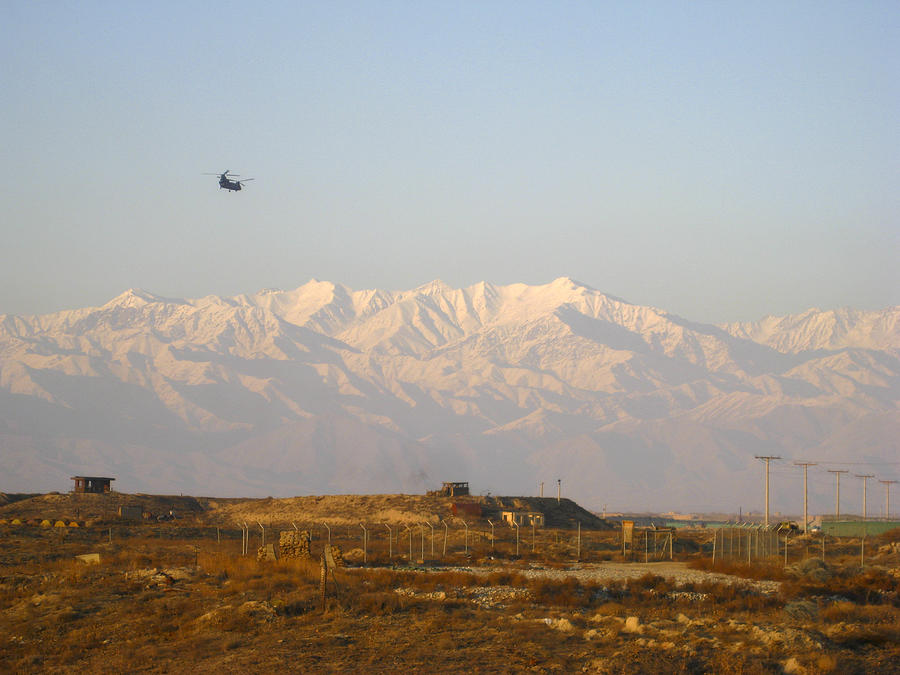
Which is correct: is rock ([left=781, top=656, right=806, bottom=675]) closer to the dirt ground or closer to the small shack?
the dirt ground

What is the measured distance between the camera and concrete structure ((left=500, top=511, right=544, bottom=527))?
81.8 m

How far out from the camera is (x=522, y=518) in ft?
273

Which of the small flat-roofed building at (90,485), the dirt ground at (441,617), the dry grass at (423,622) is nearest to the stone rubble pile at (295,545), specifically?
the dirt ground at (441,617)

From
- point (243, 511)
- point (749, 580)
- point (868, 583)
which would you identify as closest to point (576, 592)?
point (749, 580)

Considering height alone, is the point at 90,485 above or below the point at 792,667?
below

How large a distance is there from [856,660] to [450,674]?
968 centimetres

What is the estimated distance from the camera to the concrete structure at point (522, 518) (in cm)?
8175

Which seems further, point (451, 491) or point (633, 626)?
point (451, 491)

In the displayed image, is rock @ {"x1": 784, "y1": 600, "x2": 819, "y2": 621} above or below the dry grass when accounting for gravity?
above

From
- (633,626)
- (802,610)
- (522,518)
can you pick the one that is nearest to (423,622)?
(633,626)

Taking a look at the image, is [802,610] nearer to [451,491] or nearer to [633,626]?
[633,626]

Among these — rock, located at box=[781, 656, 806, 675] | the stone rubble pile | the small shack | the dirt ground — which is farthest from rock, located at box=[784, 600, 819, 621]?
the small shack

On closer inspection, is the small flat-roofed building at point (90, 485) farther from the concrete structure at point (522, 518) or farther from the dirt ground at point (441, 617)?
the dirt ground at point (441, 617)

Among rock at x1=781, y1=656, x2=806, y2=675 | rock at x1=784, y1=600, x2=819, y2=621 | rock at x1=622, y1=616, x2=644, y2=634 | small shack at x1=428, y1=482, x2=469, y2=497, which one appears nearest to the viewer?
rock at x1=781, y1=656, x2=806, y2=675
